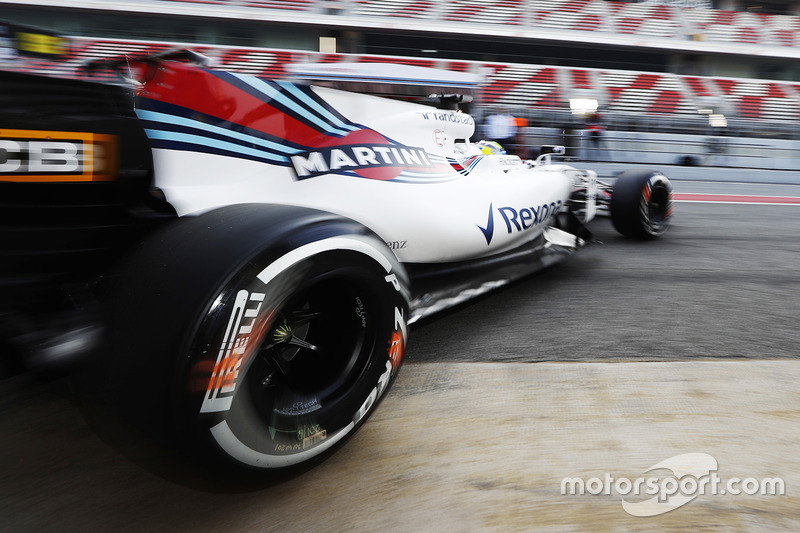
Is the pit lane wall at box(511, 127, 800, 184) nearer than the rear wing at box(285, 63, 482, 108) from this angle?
No

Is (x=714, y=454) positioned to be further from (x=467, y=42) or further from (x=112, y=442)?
(x=467, y=42)

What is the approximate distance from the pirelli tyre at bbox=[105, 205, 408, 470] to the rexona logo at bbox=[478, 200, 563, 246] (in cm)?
107

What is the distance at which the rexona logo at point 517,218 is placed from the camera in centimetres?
244

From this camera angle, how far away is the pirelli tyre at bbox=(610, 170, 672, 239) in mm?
4172

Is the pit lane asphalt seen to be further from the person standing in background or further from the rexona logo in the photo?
the person standing in background

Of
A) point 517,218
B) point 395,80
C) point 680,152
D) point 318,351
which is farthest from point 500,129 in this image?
point 318,351

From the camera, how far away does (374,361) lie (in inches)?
55.1

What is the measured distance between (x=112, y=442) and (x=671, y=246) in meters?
4.03

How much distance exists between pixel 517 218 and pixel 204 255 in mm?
1828

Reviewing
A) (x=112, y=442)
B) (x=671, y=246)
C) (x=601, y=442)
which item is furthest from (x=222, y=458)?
(x=671, y=246)

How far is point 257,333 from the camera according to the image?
3.71ft
